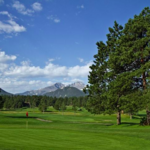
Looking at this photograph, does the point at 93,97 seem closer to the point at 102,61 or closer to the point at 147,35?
the point at 102,61

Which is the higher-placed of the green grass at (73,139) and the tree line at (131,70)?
the tree line at (131,70)

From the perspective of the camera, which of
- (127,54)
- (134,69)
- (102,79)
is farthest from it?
(102,79)

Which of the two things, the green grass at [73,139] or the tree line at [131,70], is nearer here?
the green grass at [73,139]

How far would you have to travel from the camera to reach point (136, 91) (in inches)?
1210

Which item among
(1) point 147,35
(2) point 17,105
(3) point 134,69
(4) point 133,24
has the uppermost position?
(4) point 133,24

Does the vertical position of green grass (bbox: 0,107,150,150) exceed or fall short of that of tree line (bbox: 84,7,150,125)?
it falls short

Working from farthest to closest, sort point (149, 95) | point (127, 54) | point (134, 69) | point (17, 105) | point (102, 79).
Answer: point (17, 105) → point (102, 79) → point (134, 69) → point (127, 54) → point (149, 95)

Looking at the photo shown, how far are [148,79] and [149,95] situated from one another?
2522mm

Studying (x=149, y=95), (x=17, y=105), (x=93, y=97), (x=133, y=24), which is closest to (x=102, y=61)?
(x=93, y=97)

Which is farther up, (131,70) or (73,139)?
(131,70)

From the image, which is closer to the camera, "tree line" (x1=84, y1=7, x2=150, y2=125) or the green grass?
the green grass

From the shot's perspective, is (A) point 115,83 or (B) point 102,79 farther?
(B) point 102,79

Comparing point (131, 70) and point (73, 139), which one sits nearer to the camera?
point (73, 139)

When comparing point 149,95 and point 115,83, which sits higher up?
point 115,83
